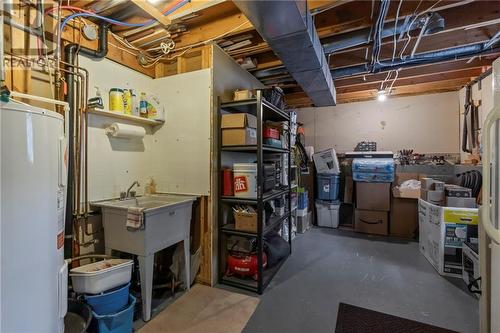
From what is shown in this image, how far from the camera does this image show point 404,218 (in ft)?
13.4

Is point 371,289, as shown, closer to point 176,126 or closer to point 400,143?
point 176,126

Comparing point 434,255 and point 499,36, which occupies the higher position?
point 499,36

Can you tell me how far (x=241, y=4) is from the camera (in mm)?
1543

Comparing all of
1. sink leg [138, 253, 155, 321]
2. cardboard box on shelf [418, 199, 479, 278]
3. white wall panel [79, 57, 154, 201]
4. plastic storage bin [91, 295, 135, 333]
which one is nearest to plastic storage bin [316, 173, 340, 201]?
cardboard box on shelf [418, 199, 479, 278]

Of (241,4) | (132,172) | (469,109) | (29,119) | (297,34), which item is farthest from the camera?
(469,109)

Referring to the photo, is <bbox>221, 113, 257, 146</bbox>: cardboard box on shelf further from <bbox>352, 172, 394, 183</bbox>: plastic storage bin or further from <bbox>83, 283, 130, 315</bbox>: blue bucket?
<bbox>352, 172, 394, 183</bbox>: plastic storage bin

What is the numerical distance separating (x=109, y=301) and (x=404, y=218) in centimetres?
431

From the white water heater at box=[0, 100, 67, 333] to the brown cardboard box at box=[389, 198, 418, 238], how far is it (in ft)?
14.8

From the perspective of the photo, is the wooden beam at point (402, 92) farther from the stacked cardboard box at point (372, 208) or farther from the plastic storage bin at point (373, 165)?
the stacked cardboard box at point (372, 208)

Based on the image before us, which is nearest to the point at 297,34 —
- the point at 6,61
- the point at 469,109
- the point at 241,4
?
the point at 241,4

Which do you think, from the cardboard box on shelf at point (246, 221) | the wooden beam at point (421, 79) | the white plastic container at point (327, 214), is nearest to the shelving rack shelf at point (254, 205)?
the cardboard box on shelf at point (246, 221)

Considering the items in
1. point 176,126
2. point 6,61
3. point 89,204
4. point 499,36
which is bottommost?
point 89,204

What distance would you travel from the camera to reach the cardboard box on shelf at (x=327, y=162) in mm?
4594

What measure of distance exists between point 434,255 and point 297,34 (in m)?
2.93
